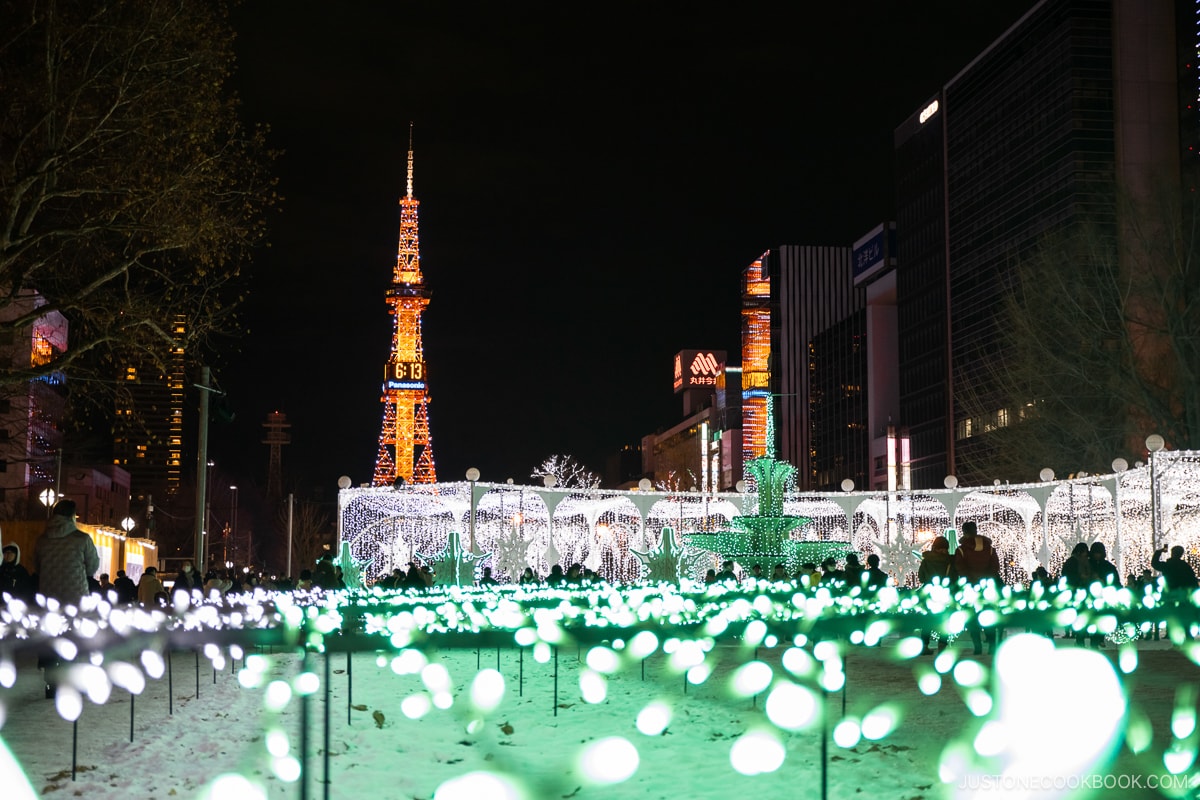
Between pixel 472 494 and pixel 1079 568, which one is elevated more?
pixel 472 494

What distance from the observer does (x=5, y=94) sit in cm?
1562

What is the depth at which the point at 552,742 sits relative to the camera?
9.73 metres

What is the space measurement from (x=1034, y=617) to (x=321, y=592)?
16.8 meters

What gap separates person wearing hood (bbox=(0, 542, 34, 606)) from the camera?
14.3 m

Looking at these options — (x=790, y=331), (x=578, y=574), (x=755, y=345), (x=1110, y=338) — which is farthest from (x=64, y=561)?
(x=755, y=345)

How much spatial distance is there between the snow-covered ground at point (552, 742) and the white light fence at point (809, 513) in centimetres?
1499

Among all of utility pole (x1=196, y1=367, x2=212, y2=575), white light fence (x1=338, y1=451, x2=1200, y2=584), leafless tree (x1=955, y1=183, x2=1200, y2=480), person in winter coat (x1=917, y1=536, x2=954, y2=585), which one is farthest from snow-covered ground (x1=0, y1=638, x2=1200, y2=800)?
leafless tree (x1=955, y1=183, x2=1200, y2=480)

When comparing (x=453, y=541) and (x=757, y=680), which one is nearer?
(x=757, y=680)

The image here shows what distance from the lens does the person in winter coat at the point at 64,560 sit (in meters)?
12.3

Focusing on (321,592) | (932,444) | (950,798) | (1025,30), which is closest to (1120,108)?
(1025,30)

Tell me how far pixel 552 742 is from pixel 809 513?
32.5 meters

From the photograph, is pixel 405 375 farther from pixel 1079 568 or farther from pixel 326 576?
pixel 1079 568

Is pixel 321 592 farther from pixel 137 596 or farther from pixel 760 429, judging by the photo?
pixel 760 429

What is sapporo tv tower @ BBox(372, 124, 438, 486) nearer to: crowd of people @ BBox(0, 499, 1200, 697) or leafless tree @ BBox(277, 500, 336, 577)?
leafless tree @ BBox(277, 500, 336, 577)
